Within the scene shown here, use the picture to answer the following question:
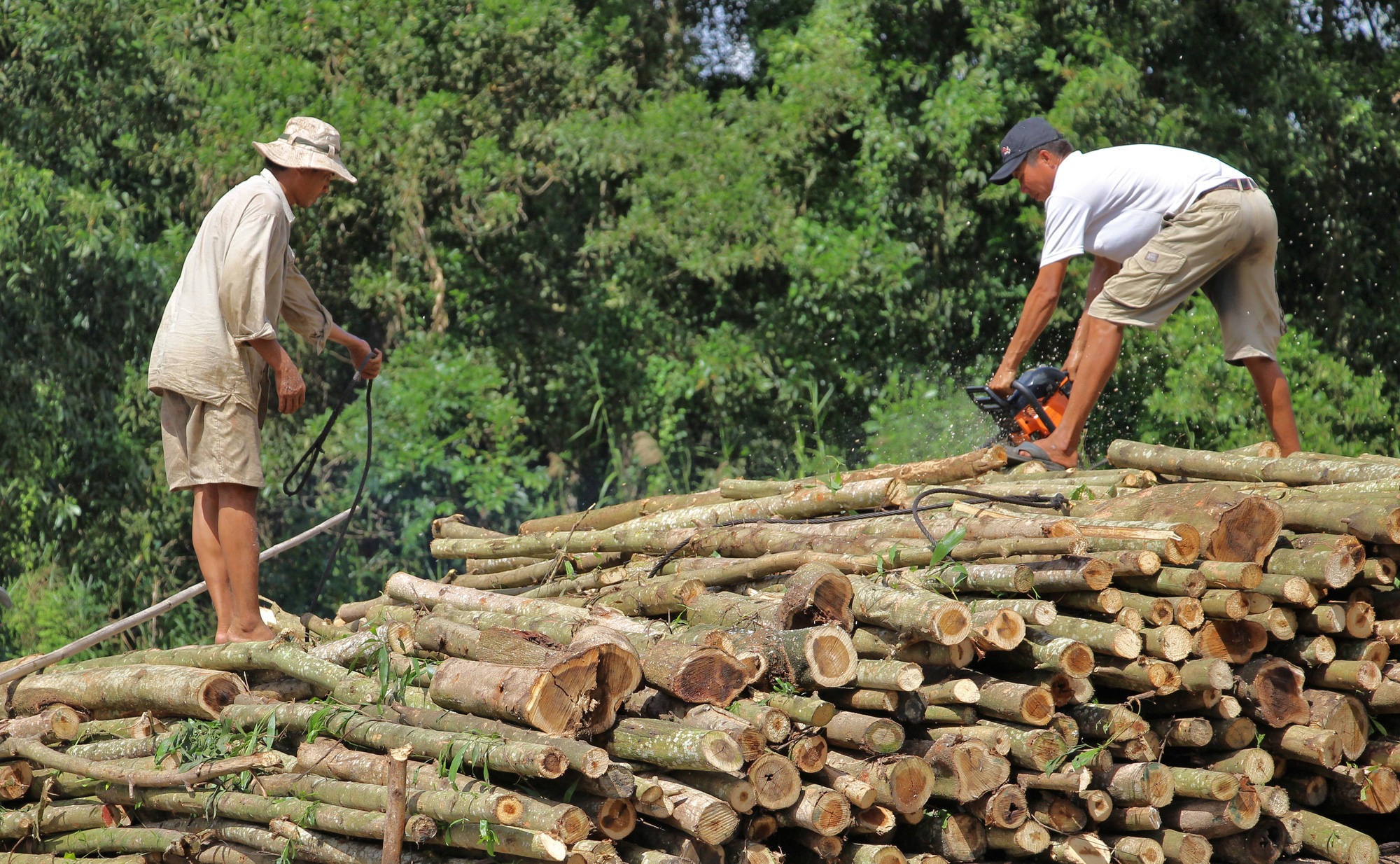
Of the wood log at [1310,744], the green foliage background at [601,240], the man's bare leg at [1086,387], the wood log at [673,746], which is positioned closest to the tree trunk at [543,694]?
the wood log at [673,746]

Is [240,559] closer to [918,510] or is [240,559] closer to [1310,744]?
[918,510]

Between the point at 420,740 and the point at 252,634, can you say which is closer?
the point at 420,740

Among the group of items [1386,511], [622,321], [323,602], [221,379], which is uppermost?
[221,379]

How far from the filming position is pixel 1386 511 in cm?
350

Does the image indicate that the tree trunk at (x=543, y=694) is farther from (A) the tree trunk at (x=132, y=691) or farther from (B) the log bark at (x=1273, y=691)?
(B) the log bark at (x=1273, y=691)

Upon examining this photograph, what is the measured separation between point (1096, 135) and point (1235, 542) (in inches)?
252

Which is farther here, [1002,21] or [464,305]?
[464,305]

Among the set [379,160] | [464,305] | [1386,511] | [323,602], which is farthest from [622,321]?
[1386,511]

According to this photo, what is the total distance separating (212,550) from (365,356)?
1.07m

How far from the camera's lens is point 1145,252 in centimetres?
519

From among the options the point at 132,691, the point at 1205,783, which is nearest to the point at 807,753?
Result: the point at 1205,783

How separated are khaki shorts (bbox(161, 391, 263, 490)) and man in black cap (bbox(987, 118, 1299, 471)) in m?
2.90

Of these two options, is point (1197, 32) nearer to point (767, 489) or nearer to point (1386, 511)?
point (767, 489)

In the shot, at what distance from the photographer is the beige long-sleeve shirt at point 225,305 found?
15.4 feet
